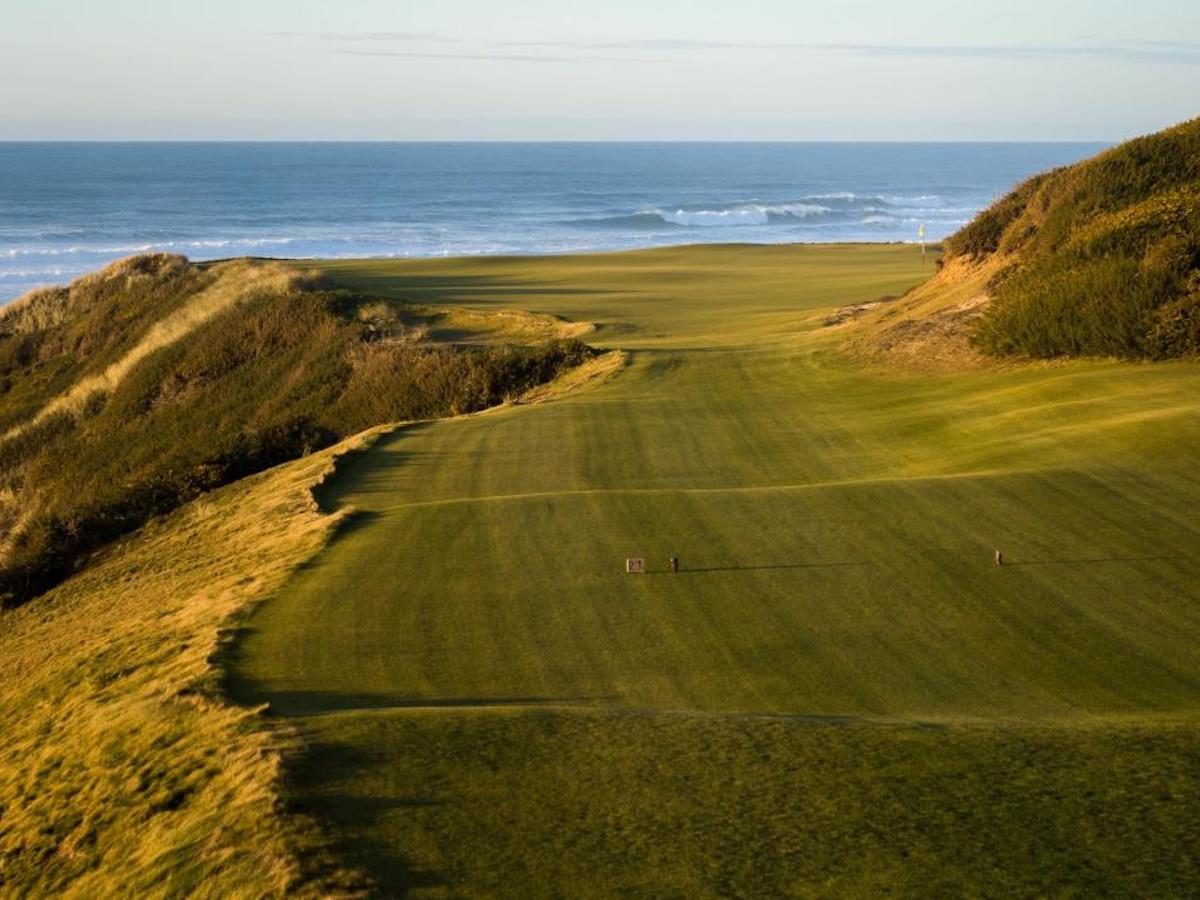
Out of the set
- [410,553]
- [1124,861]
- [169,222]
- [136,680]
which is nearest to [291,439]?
[410,553]

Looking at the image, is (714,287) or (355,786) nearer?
(355,786)

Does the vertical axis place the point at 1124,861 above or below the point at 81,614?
above

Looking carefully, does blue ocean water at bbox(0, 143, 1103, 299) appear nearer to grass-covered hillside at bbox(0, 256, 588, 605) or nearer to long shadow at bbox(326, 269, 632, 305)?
long shadow at bbox(326, 269, 632, 305)

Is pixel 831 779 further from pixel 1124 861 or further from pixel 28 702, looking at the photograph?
pixel 28 702

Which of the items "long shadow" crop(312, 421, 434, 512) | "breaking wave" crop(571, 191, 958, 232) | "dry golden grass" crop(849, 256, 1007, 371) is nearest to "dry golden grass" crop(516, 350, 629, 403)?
"long shadow" crop(312, 421, 434, 512)

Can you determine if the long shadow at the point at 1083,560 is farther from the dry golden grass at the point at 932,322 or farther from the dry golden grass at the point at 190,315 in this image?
the dry golden grass at the point at 190,315

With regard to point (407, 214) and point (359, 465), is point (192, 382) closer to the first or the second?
point (359, 465)

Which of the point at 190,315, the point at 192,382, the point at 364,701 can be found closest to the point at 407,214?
the point at 190,315
